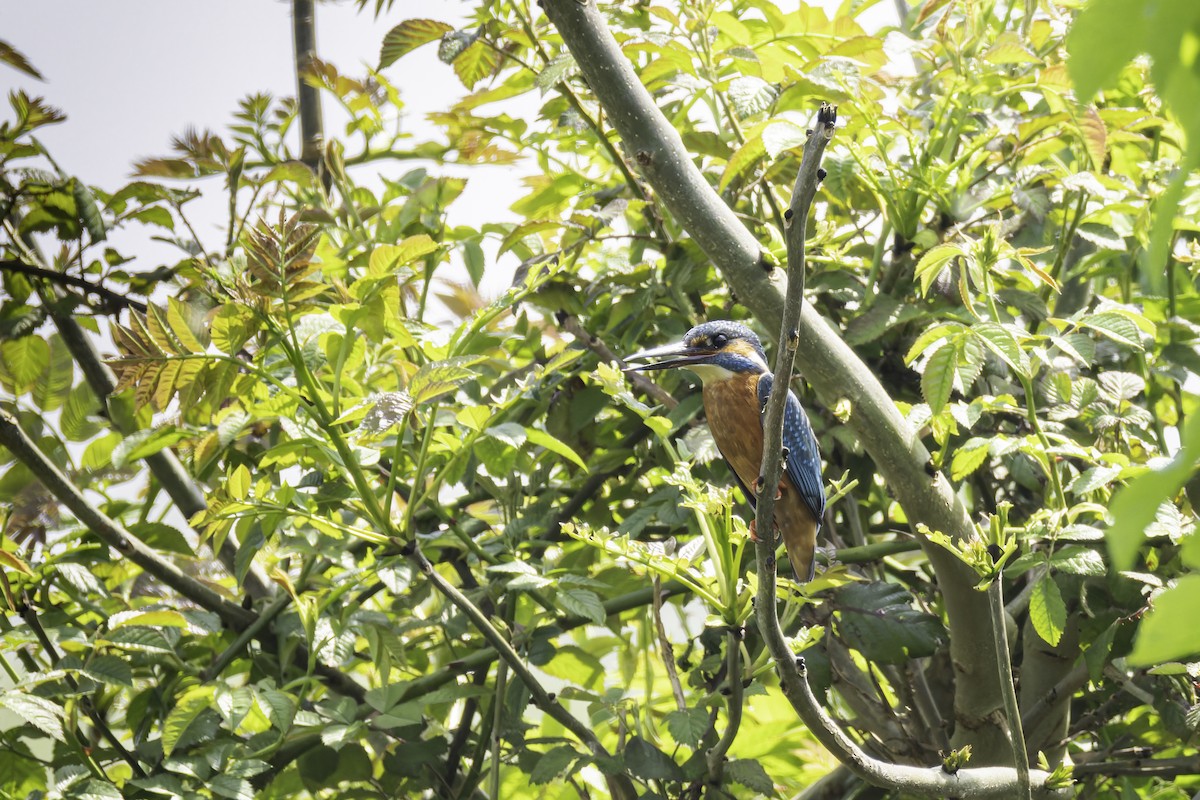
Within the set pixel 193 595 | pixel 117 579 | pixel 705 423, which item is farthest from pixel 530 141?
pixel 117 579

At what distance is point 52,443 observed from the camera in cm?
171

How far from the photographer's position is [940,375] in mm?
1118

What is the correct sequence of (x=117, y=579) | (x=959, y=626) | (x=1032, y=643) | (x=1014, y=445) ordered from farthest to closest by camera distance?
(x=117, y=579)
(x=1032, y=643)
(x=959, y=626)
(x=1014, y=445)

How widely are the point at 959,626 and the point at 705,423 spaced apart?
0.46 meters

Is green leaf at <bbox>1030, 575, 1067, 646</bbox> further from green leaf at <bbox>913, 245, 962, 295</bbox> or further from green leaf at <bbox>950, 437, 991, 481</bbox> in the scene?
green leaf at <bbox>913, 245, 962, 295</bbox>

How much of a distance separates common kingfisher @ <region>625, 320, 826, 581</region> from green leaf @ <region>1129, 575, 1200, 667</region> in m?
0.99

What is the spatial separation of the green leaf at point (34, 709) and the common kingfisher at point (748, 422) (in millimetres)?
849

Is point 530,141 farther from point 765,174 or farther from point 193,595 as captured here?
point 193,595

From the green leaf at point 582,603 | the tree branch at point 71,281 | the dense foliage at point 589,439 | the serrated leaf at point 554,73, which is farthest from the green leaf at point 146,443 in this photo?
the serrated leaf at point 554,73

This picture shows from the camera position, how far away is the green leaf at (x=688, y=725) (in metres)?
1.19

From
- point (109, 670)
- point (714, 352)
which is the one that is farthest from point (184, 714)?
Answer: point (714, 352)

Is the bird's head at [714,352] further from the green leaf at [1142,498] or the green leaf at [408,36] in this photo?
the green leaf at [1142,498]

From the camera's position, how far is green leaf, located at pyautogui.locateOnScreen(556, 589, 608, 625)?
1.27 meters

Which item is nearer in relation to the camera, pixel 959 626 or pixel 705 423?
→ pixel 959 626
